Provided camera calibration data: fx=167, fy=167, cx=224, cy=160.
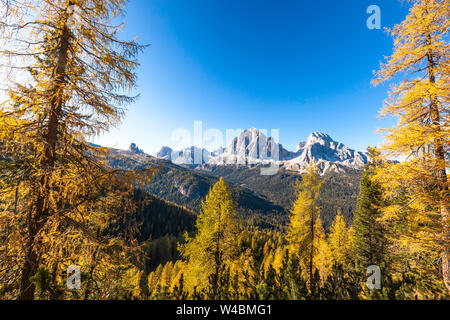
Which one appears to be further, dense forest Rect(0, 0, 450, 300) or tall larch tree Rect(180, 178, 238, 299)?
tall larch tree Rect(180, 178, 238, 299)

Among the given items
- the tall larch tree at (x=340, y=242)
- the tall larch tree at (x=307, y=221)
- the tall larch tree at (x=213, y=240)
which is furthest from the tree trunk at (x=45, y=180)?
the tall larch tree at (x=340, y=242)

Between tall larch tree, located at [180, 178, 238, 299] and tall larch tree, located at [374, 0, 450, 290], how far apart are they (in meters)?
7.89

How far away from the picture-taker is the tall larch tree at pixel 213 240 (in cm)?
1056

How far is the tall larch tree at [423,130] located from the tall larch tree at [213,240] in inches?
311

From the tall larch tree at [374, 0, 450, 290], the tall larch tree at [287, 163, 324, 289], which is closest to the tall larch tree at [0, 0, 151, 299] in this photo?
the tall larch tree at [374, 0, 450, 290]

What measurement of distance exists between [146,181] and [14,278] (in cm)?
331

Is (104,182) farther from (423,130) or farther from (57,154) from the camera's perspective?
(423,130)

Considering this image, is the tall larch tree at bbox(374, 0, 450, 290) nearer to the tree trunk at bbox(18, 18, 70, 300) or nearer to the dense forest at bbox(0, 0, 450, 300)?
the dense forest at bbox(0, 0, 450, 300)

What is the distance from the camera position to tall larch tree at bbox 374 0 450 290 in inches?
217

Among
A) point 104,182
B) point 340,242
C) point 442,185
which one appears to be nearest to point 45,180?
point 104,182

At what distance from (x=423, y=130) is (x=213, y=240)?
1117 centimetres

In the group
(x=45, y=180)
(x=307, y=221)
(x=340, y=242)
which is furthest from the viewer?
(x=340, y=242)

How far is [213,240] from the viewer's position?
36.5 ft
